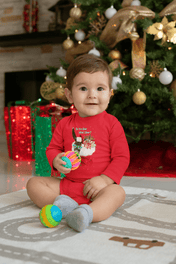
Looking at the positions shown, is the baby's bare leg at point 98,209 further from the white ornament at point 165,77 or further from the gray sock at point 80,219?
the white ornament at point 165,77

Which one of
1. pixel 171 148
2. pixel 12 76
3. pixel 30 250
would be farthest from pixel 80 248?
pixel 12 76

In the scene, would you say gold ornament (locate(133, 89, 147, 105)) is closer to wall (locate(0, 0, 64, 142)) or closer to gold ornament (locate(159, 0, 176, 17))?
gold ornament (locate(159, 0, 176, 17))

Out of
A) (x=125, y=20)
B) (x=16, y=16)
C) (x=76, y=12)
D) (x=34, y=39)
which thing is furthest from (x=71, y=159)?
(x=16, y=16)

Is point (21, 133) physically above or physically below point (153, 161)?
above

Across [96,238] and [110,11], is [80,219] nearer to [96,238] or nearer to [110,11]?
[96,238]

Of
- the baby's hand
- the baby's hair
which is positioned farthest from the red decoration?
the baby's hand

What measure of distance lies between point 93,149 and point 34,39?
2305mm

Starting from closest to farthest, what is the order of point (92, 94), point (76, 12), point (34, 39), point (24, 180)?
point (92, 94), point (24, 180), point (76, 12), point (34, 39)

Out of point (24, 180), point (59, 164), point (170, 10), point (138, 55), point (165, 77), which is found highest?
point (170, 10)

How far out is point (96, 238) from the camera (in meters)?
0.66

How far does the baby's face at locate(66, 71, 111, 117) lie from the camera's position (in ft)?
2.97

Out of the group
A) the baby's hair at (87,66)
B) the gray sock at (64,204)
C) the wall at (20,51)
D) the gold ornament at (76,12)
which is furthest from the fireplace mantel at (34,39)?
the gray sock at (64,204)

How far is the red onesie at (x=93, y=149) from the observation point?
919 millimetres

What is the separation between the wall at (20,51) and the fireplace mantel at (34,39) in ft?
0.27
